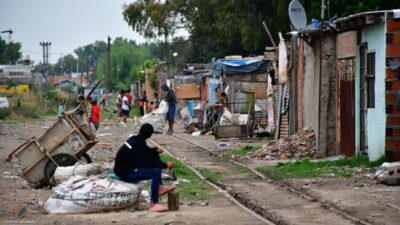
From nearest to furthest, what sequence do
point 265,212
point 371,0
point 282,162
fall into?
point 265,212 < point 282,162 < point 371,0

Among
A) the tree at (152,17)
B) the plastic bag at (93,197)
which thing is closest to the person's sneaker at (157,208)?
the plastic bag at (93,197)

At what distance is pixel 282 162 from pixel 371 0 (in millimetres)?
20850

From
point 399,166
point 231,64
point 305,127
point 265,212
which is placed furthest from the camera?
point 231,64

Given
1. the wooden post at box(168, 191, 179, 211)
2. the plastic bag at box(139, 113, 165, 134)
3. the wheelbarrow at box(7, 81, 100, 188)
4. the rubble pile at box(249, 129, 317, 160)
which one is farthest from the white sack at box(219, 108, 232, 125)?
the wooden post at box(168, 191, 179, 211)

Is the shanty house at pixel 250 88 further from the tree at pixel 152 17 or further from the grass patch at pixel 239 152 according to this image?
the tree at pixel 152 17

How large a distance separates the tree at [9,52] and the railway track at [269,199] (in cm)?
9826

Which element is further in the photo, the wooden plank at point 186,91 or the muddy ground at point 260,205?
the wooden plank at point 186,91

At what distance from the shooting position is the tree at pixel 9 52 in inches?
4569

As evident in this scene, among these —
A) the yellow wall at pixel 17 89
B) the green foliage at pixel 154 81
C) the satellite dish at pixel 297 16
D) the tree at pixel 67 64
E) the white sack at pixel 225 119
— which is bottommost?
the white sack at pixel 225 119

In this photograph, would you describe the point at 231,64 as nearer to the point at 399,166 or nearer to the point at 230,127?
the point at 230,127

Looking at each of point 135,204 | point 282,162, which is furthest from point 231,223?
point 282,162

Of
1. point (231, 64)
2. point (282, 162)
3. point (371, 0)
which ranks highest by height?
point (371, 0)

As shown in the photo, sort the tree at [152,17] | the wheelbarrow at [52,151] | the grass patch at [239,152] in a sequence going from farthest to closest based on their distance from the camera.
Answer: the tree at [152,17]
the grass patch at [239,152]
the wheelbarrow at [52,151]

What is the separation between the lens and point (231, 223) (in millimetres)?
11477
